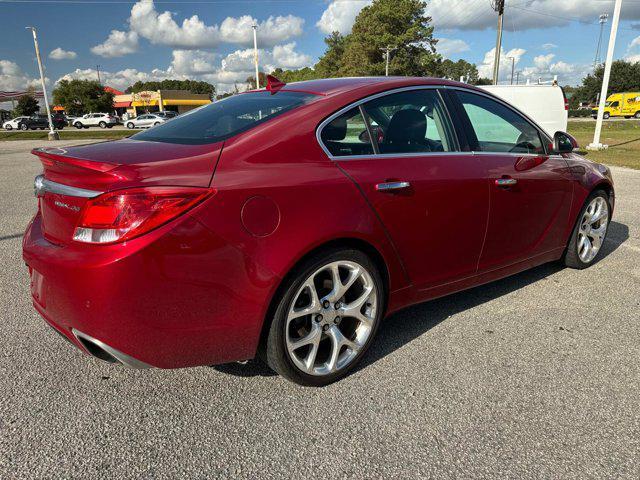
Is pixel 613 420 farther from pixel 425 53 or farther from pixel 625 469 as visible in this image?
pixel 425 53

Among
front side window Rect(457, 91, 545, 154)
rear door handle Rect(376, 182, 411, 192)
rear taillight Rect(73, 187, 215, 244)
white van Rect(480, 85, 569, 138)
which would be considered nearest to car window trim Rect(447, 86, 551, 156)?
front side window Rect(457, 91, 545, 154)

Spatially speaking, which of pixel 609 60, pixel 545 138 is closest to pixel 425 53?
pixel 609 60

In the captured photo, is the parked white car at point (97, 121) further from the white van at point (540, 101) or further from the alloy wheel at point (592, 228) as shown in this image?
the alloy wheel at point (592, 228)

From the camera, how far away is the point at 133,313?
2.00 meters

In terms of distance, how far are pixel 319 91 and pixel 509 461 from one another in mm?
2122

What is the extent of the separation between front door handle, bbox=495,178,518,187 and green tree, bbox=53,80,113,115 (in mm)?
83741

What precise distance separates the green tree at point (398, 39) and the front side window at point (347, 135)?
5600 cm

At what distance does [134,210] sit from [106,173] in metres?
0.22

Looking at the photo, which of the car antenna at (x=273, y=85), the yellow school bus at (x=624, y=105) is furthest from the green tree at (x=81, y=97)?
the car antenna at (x=273, y=85)

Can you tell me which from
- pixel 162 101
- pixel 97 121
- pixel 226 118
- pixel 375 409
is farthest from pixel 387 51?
pixel 375 409

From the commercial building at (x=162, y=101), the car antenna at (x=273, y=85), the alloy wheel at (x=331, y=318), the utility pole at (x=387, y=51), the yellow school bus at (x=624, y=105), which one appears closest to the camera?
→ the alloy wheel at (x=331, y=318)

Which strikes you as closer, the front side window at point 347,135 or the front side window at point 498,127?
the front side window at point 347,135

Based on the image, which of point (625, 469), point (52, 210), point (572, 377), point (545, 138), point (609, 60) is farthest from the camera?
point (609, 60)

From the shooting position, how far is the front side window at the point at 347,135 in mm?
2523
